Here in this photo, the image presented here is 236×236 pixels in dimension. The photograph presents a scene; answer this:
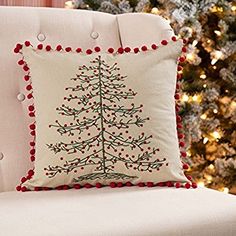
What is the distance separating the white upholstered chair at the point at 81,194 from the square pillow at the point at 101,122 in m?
0.05

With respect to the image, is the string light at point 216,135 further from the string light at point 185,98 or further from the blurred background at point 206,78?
the string light at point 185,98

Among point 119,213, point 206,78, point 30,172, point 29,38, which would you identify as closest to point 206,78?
point 206,78

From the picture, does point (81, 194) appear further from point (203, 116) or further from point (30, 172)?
point (203, 116)

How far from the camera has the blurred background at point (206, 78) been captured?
7.47 feet

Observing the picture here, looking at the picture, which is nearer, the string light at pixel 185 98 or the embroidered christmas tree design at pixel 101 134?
the embroidered christmas tree design at pixel 101 134

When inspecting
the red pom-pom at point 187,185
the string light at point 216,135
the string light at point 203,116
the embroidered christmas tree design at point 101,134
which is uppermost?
the embroidered christmas tree design at point 101,134

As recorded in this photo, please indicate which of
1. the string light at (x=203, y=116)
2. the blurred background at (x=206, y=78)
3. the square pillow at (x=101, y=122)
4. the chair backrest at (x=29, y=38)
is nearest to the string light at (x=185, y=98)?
the blurred background at (x=206, y=78)

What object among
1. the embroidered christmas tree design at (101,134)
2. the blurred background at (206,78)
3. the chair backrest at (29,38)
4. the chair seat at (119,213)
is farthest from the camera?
the blurred background at (206,78)

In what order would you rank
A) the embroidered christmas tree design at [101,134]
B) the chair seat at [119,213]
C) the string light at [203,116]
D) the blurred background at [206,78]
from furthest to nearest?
the string light at [203,116] < the blurred background at [206,78] < the embroidered christmas tree design at [101,134] < the chair seat at [119,213]

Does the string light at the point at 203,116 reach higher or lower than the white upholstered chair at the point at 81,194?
lower

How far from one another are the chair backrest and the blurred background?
43cm

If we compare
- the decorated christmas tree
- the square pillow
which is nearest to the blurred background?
the decorated christmas tree

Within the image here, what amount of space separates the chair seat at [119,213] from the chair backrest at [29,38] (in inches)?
7.0

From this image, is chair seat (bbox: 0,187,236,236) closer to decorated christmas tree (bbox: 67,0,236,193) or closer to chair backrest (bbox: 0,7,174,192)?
chair backrest (bbox: 0,7,174,192)
